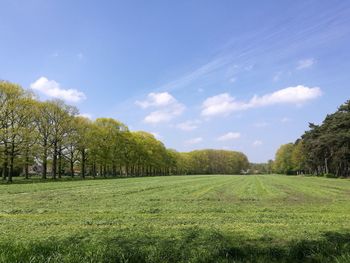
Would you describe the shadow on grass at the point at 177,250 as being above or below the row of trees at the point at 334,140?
below

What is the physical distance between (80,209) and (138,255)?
12.8 metres

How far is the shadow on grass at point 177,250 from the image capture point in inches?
360

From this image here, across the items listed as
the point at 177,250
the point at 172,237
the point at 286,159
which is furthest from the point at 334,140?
the point at 286,159

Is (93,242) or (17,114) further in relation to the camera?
(17,114)

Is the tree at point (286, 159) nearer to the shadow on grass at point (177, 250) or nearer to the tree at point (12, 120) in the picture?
the tree at point (12, 120)

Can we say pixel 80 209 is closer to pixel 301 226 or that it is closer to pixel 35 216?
pixel 35 216

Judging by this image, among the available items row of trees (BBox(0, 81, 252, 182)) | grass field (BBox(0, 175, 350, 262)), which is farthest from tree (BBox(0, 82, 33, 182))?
grass field (BBox(0, 175, 350, 262))

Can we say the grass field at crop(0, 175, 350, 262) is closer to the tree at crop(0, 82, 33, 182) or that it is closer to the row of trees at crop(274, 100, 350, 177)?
the tree at crop(0, 82, 33, 182)

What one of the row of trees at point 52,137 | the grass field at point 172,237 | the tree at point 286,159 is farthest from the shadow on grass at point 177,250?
the tree at point 286,159

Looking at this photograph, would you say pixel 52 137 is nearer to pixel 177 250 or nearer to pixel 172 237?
pixel 172 237

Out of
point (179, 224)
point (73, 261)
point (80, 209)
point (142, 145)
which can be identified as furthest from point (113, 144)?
point (73, 261)

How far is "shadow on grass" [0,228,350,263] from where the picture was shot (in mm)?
9148

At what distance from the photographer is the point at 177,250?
10.3 meters

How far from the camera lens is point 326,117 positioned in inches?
4065
